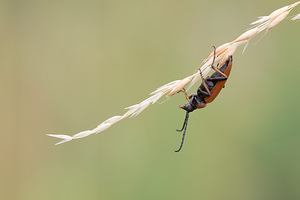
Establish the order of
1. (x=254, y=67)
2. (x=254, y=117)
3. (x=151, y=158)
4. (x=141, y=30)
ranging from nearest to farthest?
1. (x=151, y=158)
2. (x=254, y=117)
3. (x=254, y=67)
4. (x=141, y=30)

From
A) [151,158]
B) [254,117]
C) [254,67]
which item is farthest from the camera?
[254,67]

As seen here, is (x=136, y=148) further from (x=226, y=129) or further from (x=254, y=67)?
(x=254, y=67)

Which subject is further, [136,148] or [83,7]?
[83,7]

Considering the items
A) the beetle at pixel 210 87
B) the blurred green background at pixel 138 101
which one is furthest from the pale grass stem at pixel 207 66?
the blurred green background at pixel 138 101

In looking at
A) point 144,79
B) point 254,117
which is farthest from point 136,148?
point 254,117

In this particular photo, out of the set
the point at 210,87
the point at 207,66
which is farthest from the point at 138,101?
the point at 207,66

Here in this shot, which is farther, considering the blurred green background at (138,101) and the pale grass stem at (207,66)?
the blurred green background at (138,101)

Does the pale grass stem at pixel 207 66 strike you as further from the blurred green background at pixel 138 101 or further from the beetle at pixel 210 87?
the blurred green background at pixel 138 101
